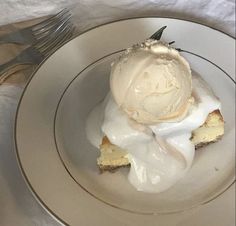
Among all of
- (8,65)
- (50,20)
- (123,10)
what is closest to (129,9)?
(123,10)

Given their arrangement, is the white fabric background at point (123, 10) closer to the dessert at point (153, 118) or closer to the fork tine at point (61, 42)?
the fork tine at point (61, 42)

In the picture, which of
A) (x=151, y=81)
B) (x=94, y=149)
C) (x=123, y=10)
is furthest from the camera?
(x=123, y=10)

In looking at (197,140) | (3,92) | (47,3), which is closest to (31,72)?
(3,92)

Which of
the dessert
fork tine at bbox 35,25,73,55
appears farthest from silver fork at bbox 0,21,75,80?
the dessert

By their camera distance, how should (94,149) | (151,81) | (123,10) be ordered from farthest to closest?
(123,10) < (94,149) < (151,81)

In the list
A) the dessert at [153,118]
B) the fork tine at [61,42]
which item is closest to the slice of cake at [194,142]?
the dessert at [153,118]

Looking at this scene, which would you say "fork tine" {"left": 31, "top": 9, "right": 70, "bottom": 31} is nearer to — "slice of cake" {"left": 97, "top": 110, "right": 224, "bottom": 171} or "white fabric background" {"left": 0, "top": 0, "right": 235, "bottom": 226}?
"white fabric background" {"left": 0, "top": 0, "right": 235, "bottom": 226}

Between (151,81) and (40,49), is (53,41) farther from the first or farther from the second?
(151,81)
